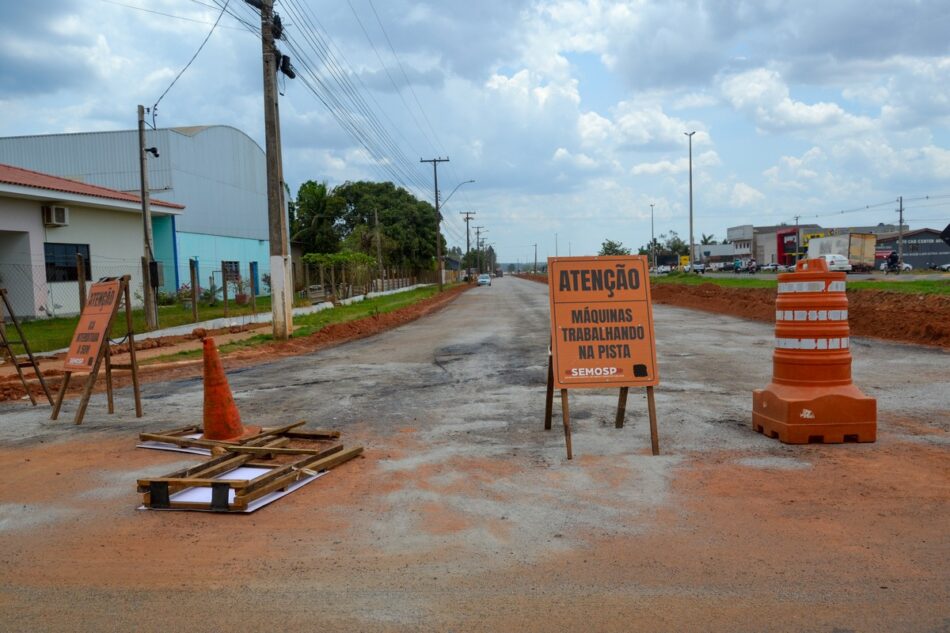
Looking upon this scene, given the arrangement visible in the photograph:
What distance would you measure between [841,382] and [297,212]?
58.8m

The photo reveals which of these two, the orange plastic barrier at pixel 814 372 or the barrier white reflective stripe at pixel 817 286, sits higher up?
the barrier white reflective stripe at pixel 817 286

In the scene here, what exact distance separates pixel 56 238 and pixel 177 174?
12.2 m

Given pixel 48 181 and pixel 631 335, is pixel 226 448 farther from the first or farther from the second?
pixel 48 181

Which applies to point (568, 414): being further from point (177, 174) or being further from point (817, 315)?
point (177, 174)

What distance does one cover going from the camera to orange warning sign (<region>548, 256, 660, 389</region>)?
653 centimetres

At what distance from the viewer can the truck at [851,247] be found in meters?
53.0

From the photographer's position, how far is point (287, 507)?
16.8ft

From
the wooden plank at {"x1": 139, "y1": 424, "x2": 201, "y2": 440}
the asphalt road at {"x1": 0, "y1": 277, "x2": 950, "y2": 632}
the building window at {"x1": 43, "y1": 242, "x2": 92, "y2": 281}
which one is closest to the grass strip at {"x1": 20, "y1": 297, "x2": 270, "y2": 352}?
the building window at {"x1": 43, "y1": 242, "x2": 92, "y2": 281}

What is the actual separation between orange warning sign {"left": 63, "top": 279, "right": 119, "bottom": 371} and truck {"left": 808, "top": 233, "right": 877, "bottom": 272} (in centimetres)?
5245

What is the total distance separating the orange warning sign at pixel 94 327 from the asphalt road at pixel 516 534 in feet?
2.45

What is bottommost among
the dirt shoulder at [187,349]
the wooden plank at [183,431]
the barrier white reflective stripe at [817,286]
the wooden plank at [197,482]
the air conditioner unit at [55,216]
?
the dirt shoulder at [187,349]

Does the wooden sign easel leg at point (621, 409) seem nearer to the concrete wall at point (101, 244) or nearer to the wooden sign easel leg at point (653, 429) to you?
the wooden sign easel leg at point (653, 429)

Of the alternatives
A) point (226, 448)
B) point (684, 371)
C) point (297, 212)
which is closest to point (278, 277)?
point (684, 371)

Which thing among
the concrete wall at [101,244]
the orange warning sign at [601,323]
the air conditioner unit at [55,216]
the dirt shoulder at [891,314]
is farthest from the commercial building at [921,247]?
the orange warning sign at [601,323]
